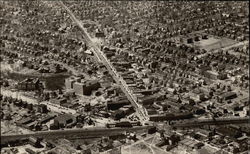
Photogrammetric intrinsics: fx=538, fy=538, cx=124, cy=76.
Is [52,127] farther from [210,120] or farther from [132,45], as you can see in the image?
[132,45]

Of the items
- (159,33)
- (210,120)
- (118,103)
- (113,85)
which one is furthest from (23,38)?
(210,120)

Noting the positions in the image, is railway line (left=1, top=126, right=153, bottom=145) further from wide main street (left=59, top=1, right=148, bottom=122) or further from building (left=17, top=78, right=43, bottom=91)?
building (left=17, top=78, right=43, bottom=91)

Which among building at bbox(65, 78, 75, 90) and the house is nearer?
the house

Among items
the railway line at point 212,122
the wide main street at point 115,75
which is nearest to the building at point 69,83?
the wide main street at point 115,75

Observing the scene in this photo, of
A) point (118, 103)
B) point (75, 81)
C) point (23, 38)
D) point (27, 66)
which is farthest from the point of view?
point (23, 38)

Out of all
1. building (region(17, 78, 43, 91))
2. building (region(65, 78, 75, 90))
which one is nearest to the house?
building (region(65, 78, 75, 90))

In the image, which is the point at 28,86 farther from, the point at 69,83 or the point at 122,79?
the point at 122,79

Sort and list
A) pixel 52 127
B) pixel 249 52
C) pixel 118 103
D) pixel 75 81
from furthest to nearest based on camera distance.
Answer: pixel 249 52 → pixel 75 81 → pixel 118 103 → pixel 52 127

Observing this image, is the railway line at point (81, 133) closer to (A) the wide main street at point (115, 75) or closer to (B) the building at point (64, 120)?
(B) the building at point (64, 120)
